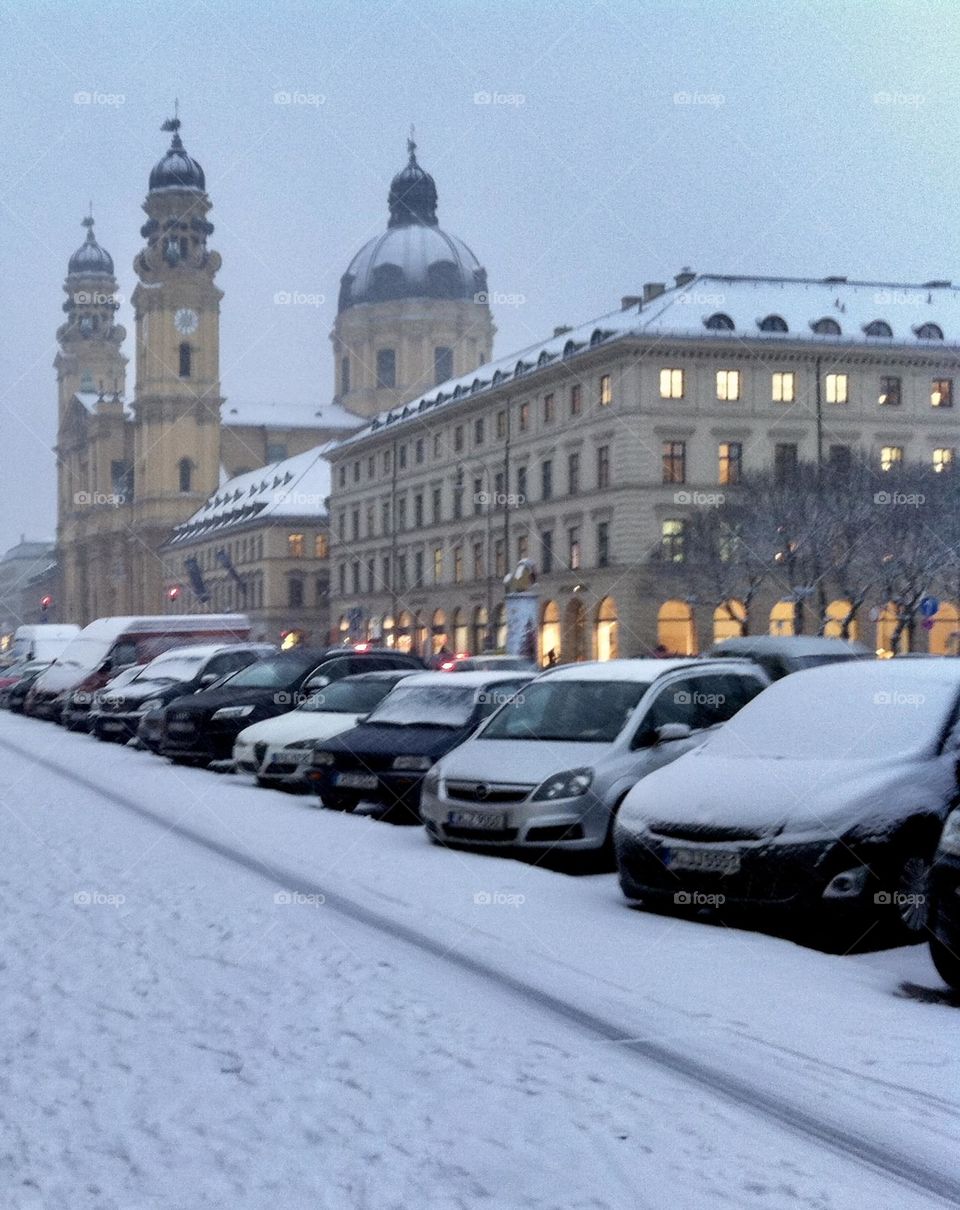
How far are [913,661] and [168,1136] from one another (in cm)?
685

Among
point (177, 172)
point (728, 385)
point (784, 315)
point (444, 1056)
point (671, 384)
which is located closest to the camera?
point (444, 1056)

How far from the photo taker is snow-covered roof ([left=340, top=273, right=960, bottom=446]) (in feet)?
210

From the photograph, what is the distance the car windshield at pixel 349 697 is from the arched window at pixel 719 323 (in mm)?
46113

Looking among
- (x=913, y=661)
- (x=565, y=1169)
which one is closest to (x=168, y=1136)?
(x=565, y=1169)

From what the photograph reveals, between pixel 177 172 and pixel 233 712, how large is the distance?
107 meters

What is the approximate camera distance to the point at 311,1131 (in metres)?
5.59

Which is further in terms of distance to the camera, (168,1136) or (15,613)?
(15,613)

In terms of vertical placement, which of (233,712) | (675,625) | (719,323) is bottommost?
(233,712)

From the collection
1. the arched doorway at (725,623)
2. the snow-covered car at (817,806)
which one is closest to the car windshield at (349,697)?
the snow-covered car at (817,806)

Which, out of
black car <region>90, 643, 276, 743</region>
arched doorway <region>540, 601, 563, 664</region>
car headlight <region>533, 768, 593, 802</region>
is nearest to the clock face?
arched doorway <region>540, 601, 563, 664</region>

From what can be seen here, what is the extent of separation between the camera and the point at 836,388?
6425cm

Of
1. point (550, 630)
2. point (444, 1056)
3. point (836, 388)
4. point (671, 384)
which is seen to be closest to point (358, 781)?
point (444, 1056)

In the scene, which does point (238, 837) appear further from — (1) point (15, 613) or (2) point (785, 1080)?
(1) point (15, 613)

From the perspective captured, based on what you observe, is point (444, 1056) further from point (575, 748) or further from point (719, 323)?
point (719, 323)
